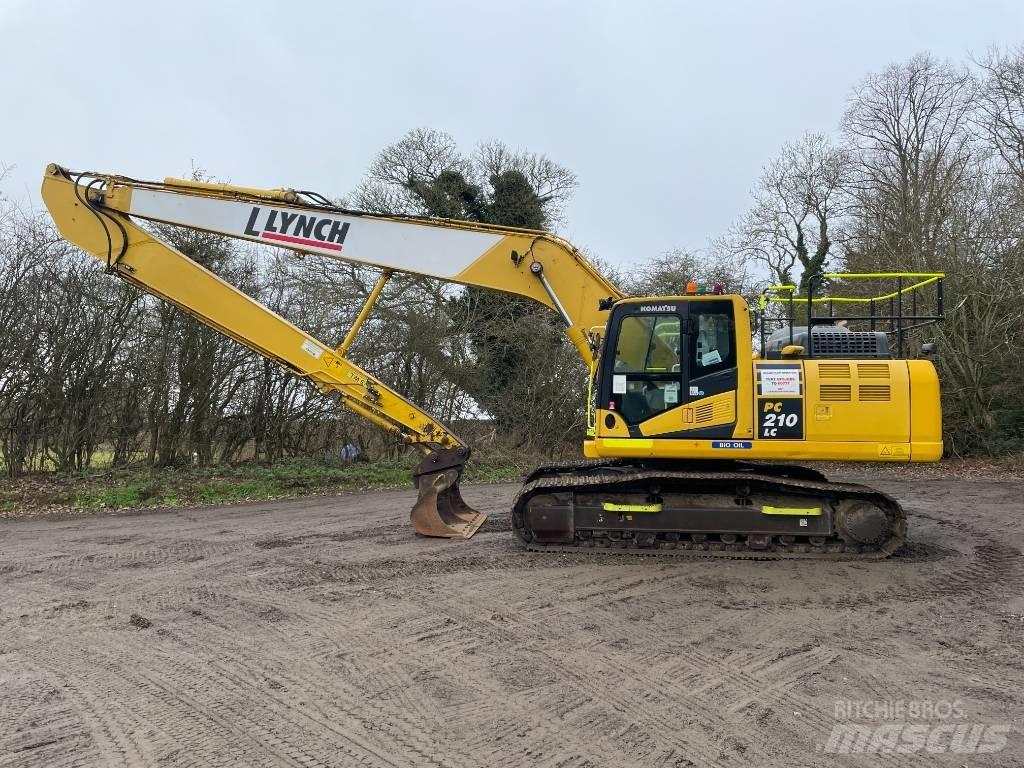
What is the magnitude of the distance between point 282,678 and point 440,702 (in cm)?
102

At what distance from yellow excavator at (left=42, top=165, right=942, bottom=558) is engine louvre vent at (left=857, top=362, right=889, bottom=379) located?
0.05 feet

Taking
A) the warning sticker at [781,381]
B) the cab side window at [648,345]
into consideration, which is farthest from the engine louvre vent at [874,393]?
the cab side window at [648,345]

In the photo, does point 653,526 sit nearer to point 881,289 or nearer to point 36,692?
point 36,692

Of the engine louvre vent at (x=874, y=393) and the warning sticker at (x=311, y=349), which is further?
the warning sticker at (x=311, y=349)

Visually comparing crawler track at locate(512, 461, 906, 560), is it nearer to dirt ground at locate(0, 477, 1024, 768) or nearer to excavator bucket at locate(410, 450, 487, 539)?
dirt ground at locate(0, 477, 1024, 768)

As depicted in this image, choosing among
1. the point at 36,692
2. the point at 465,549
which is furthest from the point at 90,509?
the point at 36,692

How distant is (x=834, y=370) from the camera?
6.39 meters

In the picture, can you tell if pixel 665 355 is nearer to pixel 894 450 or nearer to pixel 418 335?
pixel 894 450

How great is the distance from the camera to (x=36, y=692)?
12.2ft

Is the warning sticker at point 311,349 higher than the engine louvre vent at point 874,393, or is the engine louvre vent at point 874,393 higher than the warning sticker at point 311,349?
the warning sticker at point 311,349

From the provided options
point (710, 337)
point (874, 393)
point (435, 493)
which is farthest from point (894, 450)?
point (435, 493)

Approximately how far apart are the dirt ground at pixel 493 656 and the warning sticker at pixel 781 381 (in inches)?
66.7

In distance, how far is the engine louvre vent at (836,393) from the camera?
6.30 m

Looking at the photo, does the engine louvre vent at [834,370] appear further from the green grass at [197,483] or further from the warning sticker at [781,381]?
the green grass at [197,483]
